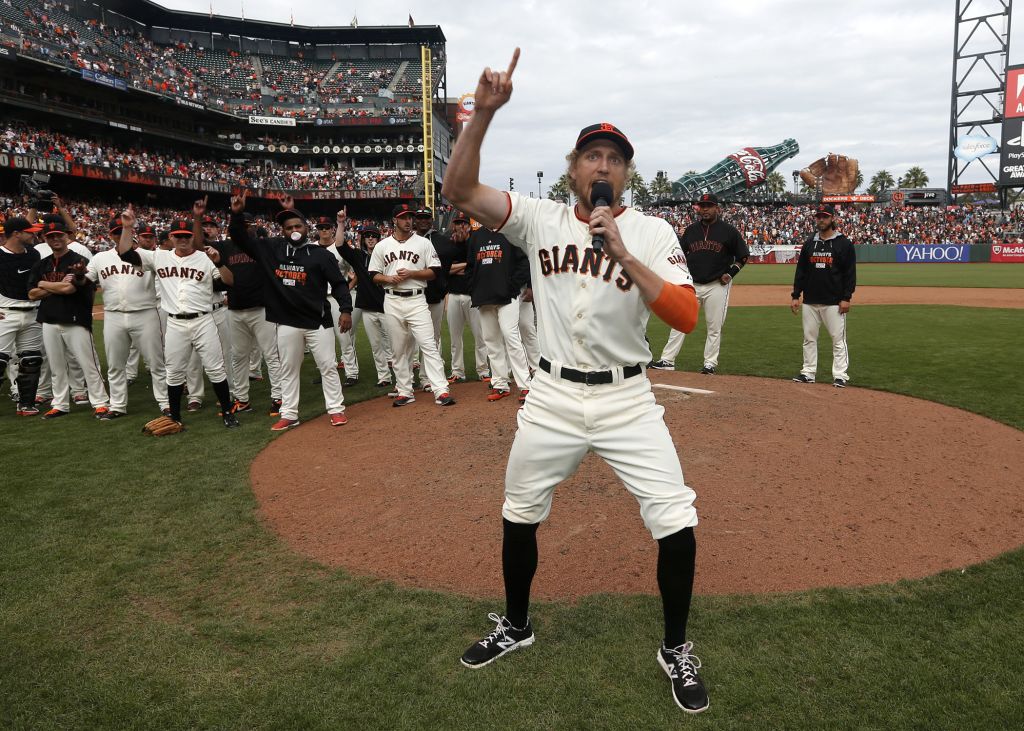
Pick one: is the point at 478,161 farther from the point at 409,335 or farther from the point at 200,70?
the point at 200,70

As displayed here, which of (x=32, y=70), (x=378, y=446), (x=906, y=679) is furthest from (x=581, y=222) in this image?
(x=32, y=70)

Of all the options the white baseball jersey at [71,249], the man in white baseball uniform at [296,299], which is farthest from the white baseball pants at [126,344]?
the man in white baseball uniform at [296,299]

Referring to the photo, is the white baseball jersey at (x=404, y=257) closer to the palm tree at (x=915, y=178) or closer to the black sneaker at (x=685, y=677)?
the black sneaker at (x=685, y=677)

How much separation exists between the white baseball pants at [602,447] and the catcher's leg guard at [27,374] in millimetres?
7784

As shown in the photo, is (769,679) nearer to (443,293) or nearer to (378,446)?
(378,446)

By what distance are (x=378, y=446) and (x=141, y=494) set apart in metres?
2.00

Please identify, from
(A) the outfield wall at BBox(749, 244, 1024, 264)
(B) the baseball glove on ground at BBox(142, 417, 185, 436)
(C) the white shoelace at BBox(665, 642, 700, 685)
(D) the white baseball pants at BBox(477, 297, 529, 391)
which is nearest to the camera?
(C) the white shoelace at BBox(665, 642, 700, 685)

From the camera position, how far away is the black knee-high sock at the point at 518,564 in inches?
115

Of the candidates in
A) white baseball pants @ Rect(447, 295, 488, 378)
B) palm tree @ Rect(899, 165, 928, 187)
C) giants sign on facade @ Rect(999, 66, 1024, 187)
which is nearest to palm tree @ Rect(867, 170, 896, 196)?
palm tree @ Rect(899, 165, 928, 187)

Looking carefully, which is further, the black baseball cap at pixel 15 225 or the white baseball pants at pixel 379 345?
the white baseball pants at pixel 379 345

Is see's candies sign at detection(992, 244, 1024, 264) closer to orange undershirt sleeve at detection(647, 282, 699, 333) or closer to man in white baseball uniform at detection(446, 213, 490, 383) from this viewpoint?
man in white baseball uniform at detection(446, 213, 490, 383)

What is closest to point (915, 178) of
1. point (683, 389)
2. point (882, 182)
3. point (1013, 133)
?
point (882, 182)

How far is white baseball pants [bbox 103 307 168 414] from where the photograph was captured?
300 inches

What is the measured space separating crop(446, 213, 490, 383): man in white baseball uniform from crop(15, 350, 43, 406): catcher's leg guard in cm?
518
